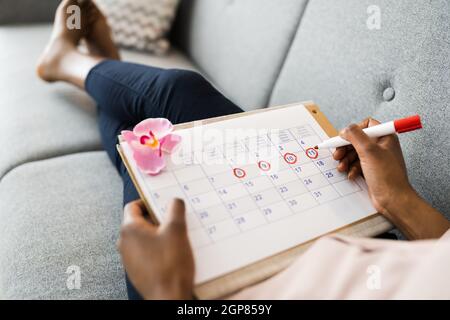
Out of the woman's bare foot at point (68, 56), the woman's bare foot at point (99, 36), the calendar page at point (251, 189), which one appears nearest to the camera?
the calendar page at point (251, 189)

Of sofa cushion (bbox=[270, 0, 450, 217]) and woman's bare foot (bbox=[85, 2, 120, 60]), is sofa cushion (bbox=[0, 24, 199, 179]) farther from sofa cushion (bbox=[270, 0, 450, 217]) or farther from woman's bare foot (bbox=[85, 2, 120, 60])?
sofa cushion (bbox=[270, 0, 450, 217])

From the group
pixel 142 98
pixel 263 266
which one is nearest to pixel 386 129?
pixel 263 266

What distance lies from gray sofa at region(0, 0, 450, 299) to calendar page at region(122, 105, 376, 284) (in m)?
0.19

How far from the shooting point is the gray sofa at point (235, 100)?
680 mm

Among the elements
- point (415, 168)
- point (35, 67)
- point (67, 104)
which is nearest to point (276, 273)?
point (415, 168)

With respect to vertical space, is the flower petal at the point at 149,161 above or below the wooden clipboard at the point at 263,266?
above

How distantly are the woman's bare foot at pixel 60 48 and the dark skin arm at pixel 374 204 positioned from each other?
28.2 inches

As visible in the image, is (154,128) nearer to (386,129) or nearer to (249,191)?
(249,191)

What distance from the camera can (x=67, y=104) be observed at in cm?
107

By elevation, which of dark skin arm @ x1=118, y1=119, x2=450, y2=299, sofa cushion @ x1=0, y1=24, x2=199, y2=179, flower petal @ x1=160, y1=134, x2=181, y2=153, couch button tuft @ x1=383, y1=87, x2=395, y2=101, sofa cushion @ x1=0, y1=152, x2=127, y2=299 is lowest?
sofa cushion @ x1=0, y1=152, x2=127, y2=299

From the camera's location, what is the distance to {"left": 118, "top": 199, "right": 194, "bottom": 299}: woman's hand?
45 cm

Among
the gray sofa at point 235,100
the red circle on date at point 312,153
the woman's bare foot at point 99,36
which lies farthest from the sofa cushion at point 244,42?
the red circle on date at point 312,153

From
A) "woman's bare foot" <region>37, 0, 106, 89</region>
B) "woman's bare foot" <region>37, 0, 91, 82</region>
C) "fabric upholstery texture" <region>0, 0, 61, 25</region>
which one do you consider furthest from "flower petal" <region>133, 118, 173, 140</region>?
"fabric upholstery texture" <region>0, 0, 61, 25</region>

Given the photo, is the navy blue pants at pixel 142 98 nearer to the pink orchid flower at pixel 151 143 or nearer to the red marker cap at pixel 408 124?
the pink orchid flower at pixel 151 143
